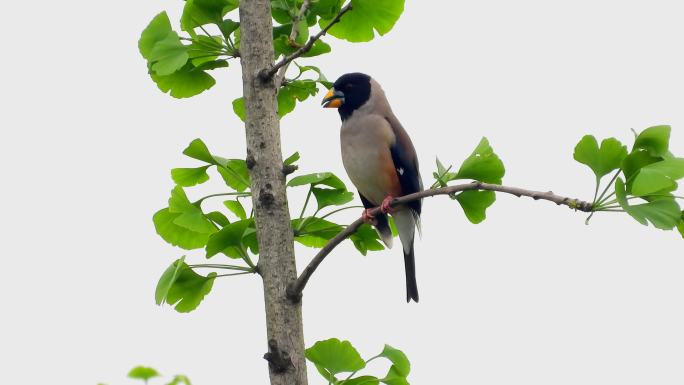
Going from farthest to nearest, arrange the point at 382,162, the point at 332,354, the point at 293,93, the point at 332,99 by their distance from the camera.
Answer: the point at 382,162 < the point at 332,99 < the point at 293,93 < the point at 332,354

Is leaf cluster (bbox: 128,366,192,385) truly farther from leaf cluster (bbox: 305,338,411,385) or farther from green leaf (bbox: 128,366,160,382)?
leaf cluster (bbox: 305,338,411,385)

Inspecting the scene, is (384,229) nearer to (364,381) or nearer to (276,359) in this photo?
(364,381)

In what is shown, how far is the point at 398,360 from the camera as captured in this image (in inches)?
162

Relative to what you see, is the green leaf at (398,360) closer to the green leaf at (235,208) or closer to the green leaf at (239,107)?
the green leaf at (235,208)

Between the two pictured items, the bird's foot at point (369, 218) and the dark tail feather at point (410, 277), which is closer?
the bird's foot at point (369, 218)

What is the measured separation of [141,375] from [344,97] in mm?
4246

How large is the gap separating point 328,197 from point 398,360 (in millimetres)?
841

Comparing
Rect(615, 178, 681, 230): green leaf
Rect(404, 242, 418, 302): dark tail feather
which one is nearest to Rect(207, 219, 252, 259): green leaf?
Rect(404, 242, 418, 302): dark tail feather

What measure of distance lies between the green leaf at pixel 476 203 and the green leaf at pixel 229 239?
3.21 ft

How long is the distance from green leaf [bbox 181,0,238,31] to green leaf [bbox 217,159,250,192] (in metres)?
0.69

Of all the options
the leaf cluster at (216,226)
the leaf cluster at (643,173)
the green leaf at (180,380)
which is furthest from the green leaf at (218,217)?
the green leaf at (180,380)

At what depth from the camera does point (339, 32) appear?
4.55 meters

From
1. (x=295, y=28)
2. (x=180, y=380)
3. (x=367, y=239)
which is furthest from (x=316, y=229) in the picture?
(x=180, y=380)

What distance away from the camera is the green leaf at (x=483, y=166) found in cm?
371
